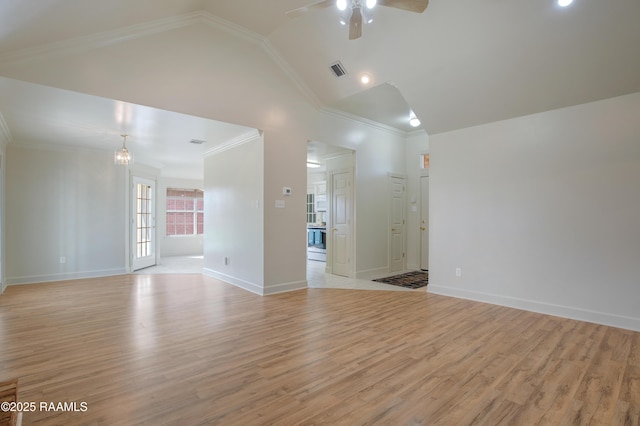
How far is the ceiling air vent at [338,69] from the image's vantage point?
4.62 m

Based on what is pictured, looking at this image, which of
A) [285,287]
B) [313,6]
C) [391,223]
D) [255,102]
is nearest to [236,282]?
[285,287]

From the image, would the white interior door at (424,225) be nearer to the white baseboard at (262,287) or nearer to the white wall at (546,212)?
the white wall at (546,212)

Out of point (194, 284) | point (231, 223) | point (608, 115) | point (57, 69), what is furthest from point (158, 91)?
point (608, 115)

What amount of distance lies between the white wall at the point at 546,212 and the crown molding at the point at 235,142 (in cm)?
289

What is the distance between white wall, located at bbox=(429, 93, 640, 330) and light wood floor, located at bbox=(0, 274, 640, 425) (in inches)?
15.0

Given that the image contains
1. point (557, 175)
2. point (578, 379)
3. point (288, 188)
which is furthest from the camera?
point (288, 188)

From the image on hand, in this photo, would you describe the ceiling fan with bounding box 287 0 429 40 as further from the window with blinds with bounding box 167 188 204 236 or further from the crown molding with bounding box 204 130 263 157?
the window with blinds with bounding box 167 188 204 236

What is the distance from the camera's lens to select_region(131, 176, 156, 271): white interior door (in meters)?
7.07

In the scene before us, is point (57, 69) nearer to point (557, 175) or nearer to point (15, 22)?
point (15, 22)

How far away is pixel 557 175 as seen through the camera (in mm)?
3918

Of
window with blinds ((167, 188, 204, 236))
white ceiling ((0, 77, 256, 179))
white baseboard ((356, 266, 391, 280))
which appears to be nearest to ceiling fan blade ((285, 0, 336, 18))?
white ceiling ((0, 77, 256, 179))

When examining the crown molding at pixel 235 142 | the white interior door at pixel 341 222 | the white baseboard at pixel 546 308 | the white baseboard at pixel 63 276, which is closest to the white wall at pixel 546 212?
the white baseboard at pixel 546 308

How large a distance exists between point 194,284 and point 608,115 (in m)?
6.39

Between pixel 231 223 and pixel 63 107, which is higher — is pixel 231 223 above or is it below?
below
